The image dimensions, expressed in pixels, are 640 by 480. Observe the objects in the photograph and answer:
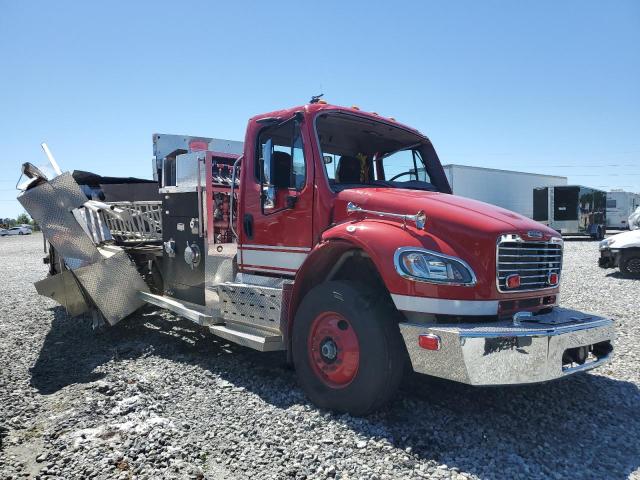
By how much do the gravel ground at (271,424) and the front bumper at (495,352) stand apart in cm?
53

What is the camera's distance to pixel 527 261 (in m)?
3.60

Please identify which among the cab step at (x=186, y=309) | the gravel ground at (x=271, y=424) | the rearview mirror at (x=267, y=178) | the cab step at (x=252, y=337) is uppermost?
the rearview mirror at (x=267, y=178)

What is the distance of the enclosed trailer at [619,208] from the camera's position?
106ft

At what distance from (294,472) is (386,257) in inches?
60.8

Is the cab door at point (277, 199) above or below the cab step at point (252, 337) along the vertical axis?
above

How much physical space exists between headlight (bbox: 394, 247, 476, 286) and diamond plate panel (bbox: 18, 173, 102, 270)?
4.33m

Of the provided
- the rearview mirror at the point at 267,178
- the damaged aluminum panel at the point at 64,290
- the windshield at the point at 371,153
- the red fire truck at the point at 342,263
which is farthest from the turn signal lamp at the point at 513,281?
the damaged aluminum panel at the point at 64,290

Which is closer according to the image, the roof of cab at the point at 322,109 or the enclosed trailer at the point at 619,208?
the roof of cab at the point at 322,109

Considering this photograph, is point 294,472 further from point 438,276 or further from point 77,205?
point 77,205

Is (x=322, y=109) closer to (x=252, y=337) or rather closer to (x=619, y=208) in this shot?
(x=252, y=337)

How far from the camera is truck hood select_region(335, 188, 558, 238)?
11.2ft

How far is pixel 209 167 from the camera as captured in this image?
5328mm

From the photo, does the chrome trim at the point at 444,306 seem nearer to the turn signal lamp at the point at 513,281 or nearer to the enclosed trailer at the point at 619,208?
the turn signal lamp at the point at 513,281

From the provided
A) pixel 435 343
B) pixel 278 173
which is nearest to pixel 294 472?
pixel 435 343
